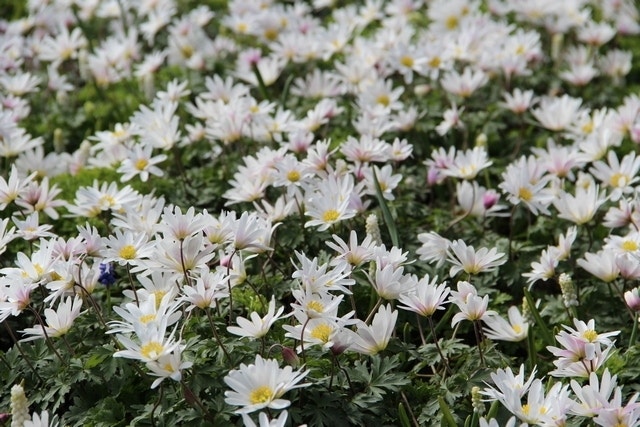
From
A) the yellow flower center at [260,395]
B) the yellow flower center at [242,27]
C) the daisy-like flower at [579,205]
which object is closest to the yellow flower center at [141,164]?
the yellow flower center at [260,395]

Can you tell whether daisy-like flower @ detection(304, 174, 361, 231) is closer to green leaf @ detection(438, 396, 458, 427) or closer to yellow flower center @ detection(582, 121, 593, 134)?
green leaf @ detection(438, 396, 458, 427)

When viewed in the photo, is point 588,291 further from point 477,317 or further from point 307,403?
point 307,403

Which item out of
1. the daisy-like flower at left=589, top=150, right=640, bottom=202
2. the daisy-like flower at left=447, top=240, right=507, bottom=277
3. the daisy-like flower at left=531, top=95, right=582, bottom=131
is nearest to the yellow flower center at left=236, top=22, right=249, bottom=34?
the daisy-like flower at left=531, top=95, right=582, bottom=131

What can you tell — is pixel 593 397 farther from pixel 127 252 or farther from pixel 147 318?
pixel 127 252

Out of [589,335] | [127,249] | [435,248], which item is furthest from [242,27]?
[589,335]

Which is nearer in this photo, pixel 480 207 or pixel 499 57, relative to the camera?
pixel 480 207

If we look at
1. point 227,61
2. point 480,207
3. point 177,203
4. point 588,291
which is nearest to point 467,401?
point 588,291

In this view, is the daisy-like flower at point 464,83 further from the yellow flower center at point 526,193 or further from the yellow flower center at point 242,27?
the yellow flower center at point 242,27
